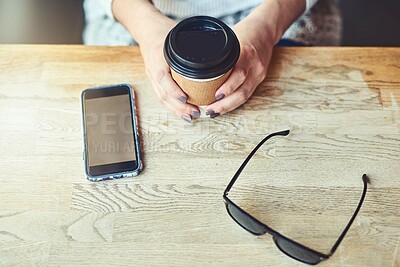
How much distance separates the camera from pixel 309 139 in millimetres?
861

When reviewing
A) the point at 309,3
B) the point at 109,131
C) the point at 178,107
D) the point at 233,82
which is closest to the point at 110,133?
the point at 109,131

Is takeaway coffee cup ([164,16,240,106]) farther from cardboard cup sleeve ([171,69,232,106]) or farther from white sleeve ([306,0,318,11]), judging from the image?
white sleeve ([306,0,318,11])

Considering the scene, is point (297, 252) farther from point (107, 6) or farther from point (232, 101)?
point (107, 6)

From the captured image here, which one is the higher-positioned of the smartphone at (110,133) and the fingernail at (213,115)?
the fingernail at (213,115)

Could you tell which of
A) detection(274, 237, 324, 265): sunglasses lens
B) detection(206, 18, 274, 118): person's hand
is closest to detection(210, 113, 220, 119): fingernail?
detection(206, 18, 274, 118): person's hand

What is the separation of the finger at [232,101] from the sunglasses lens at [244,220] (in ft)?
0.57

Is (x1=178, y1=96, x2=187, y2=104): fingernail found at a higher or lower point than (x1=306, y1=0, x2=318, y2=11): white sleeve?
lower

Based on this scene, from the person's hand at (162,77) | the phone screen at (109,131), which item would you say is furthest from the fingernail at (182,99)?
the phone screen at (109,131)

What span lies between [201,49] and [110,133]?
226 millimetres

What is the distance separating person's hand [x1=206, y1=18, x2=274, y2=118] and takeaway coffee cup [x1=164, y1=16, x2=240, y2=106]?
4 cm

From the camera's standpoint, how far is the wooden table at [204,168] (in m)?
0.76

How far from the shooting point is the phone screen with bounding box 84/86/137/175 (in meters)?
0.82

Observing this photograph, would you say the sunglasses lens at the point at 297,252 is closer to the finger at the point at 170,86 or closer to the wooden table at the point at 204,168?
the wooden table at the point at 204,168

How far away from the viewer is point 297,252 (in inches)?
28.6
